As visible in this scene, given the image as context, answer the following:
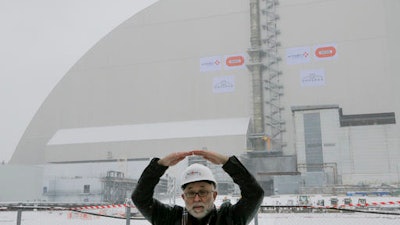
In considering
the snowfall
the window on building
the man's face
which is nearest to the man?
the man's face

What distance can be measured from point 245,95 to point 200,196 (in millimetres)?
35160

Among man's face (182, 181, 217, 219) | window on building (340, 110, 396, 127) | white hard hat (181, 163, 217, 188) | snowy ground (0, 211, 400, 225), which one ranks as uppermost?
window on building (340, 110, 396, 127)

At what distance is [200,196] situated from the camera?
187cm

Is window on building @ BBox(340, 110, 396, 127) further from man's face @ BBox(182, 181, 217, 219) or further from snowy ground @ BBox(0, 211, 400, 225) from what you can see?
man's face @ BBox(182, 181, 217, 219)

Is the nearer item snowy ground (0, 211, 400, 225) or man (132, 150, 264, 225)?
man (132, 150, 264, 225)

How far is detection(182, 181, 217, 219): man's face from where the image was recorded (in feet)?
6.06

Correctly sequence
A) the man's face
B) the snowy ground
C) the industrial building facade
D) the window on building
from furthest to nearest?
the window on building
the industrial building facade
the snowy ground
the man's face

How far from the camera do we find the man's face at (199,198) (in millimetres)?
1846

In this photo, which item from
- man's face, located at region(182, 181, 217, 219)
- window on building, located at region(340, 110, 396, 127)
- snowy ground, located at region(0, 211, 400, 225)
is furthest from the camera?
window on building, located at region(340, 110, 396, 127)

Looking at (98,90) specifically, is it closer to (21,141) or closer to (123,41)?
(123,41)

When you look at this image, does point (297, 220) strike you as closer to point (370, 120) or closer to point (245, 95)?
point (370, 120)

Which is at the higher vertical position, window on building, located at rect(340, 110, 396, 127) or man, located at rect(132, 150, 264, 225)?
window on building, located at rect(340, 110, 396, 127)

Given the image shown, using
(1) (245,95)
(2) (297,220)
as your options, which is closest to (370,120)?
(1) (245,95)

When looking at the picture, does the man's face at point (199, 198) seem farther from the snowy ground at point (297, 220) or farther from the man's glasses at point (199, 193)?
the snowy ground at point (297, 220)
